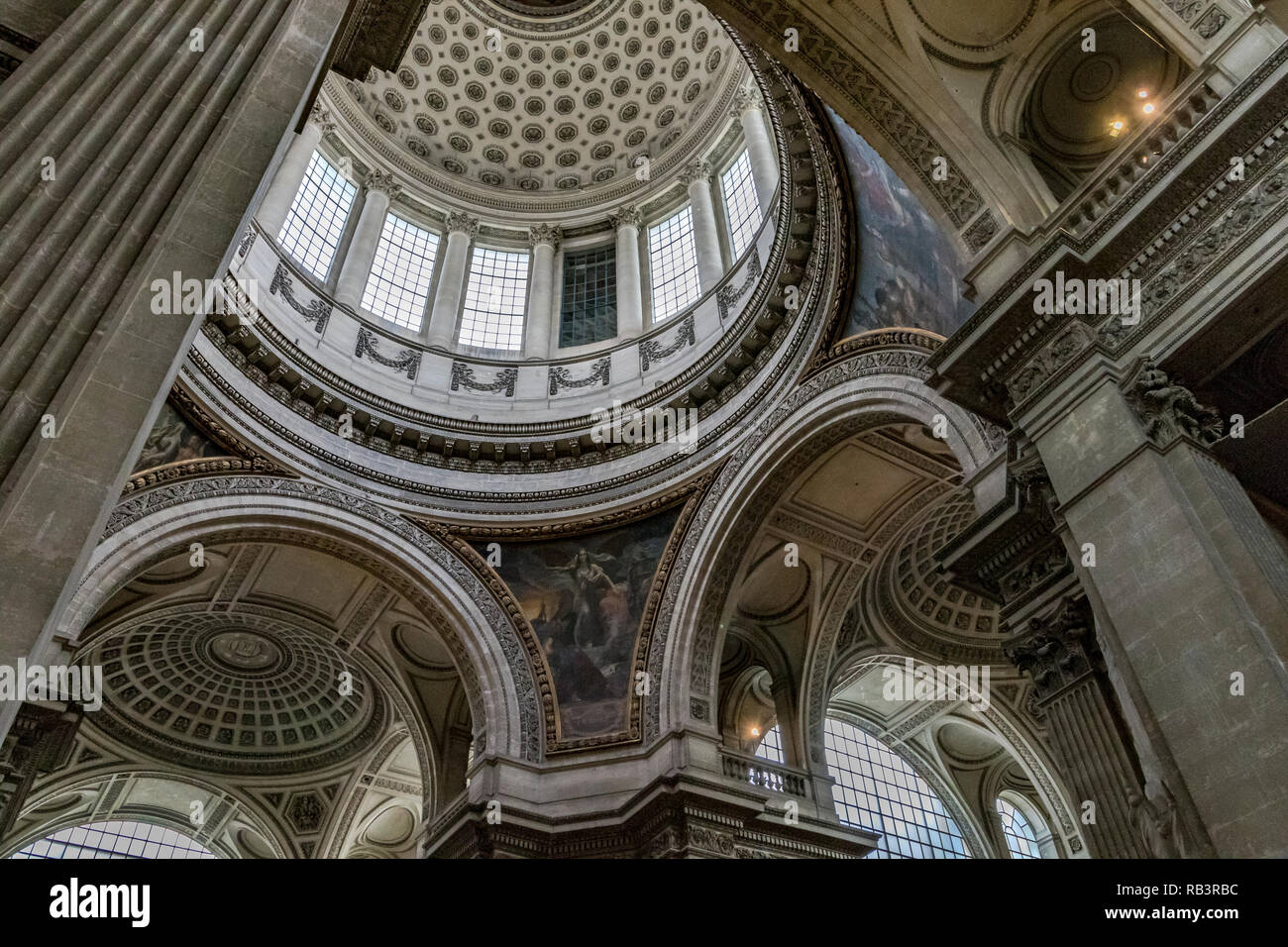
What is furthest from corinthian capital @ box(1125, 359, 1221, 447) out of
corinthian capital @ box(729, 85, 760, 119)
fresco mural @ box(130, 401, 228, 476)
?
corinthian capital @ box(729, 85, 760, 119)

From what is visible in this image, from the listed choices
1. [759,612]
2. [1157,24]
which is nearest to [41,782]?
[759,612]

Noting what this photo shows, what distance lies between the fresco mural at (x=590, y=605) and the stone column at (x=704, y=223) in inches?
231

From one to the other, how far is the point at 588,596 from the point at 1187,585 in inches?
427

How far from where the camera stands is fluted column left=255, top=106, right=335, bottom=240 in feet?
56.5

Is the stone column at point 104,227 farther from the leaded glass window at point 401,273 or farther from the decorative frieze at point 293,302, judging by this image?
the leaded glass window at point 401,273

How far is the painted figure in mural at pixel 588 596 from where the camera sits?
48.7 ft

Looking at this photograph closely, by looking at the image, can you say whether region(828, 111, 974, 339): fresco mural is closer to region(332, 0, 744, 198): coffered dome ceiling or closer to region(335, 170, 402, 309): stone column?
region(335, 170, 402, 309): stone column

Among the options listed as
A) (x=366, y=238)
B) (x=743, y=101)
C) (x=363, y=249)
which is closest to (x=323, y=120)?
(x=366, y=238)

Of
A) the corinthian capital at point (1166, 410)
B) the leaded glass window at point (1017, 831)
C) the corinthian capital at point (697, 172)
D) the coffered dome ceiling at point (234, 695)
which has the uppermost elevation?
the corinthian capital at point (697, 172)

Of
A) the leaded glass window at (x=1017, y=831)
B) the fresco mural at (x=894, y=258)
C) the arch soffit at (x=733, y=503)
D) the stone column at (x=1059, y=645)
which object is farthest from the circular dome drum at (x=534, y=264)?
the leaded glass window at (x=1017, y=831)

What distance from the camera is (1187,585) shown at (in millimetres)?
5102

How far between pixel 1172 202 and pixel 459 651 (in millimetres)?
11529

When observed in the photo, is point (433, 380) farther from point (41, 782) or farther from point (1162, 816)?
point (1162, 816)

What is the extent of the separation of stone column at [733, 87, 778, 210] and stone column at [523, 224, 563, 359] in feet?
16.7
